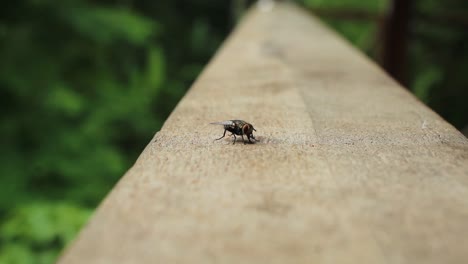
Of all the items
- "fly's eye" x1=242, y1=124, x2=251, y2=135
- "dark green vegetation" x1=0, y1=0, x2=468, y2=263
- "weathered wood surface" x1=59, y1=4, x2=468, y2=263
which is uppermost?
"weathered wood surface" x1=59, y1=4, x2=468, y2=263

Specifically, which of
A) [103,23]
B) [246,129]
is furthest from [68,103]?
[246,129]

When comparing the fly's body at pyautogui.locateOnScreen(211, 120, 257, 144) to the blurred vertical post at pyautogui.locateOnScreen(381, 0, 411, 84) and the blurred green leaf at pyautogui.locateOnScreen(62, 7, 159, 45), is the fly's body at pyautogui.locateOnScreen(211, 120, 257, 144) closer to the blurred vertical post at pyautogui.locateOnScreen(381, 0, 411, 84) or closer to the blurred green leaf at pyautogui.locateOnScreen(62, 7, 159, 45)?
the blurred vertical post at pyautogui.locateOnScreen(381, 0, 411, 84)

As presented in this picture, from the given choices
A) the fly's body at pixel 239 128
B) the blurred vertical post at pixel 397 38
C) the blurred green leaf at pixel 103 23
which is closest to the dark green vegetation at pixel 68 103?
the blurred green leaf at pixel 103 23

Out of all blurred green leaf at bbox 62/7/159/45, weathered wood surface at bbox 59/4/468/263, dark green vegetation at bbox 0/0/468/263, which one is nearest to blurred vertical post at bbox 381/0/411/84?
dark green vegetation at bbox 0/0/468/263

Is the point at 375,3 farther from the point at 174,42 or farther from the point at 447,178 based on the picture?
the point at 447,178

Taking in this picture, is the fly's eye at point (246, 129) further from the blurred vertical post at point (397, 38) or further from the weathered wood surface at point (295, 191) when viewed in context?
the blurred vertical post at point (397, 38)

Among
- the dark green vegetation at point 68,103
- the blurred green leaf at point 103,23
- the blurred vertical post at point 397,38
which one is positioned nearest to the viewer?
the dark green vegetation at point 68,103

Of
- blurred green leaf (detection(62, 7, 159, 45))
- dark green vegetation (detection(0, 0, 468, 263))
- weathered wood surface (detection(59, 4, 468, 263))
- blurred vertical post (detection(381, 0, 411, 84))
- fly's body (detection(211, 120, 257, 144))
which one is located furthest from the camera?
blurred green leaf (detection(62, 7, 159, 45))
